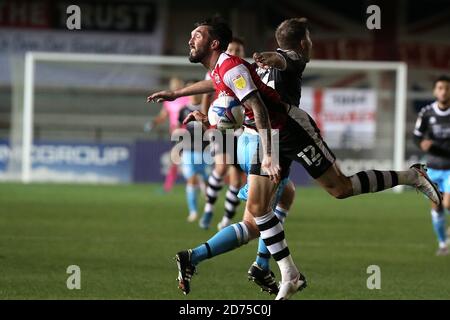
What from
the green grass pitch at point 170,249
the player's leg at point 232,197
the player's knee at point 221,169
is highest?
the player's knee at point 221,169

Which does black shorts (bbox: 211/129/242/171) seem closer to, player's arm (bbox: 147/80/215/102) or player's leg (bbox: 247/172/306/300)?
player's arm (bbox: 147/80/215/102)

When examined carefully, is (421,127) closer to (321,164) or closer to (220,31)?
(321,164)

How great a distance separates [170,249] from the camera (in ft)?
38.1

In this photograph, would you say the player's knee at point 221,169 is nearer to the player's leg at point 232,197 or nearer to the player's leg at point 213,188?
the player's leg at point 213,188

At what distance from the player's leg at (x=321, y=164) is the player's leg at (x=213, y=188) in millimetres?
6012

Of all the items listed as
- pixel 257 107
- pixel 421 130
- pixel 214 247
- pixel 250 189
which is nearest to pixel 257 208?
pixel 250 189

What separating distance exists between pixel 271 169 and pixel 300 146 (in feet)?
1.90

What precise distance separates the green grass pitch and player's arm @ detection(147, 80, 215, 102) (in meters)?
1.62

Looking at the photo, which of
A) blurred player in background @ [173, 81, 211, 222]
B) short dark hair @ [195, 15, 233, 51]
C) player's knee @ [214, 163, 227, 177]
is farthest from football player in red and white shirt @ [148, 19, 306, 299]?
blurred player in background @ [173, 81, 211, 222]

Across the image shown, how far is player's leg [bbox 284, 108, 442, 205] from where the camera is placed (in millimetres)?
7805

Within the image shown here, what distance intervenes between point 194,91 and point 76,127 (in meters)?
19.4

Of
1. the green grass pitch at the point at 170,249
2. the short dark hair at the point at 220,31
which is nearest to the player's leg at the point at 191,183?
the green grass pitch at the point at 170,249

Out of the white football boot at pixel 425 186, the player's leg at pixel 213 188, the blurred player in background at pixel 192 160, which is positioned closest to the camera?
the white football boot at pixel 425 186

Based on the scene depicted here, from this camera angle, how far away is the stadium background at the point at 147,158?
977cm
